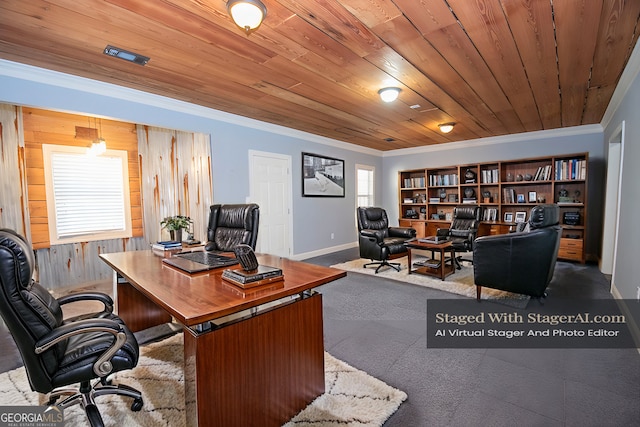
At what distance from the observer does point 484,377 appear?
1.88 metres

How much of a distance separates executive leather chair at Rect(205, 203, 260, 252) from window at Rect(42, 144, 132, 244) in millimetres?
2170

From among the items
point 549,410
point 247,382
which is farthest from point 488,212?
point 247,382

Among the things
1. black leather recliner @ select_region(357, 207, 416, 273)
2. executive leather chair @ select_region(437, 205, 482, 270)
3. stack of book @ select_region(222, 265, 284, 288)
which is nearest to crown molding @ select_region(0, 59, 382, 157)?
black leather recliner @ select_region(357, 207, 416, 273)

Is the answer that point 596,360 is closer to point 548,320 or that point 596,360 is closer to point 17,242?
point 548,320

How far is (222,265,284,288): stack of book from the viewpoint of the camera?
1390 millimetres

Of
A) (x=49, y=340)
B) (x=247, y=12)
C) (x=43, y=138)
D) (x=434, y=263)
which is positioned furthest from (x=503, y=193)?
(x=43, y=138)

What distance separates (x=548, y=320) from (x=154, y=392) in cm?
311

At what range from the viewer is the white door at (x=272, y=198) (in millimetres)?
4656

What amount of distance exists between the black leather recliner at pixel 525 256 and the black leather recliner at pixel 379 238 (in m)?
1.45

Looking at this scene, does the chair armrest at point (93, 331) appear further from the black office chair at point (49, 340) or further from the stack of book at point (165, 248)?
the stack of book at point (165, 248)

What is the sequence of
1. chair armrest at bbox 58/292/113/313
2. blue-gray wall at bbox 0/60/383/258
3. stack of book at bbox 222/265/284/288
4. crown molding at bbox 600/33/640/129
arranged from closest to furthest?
stack of book at bbox 222/265/284/288 < chair armrest at bbox 58/292/113/313 < crown molding at bbox 600/33/640/129 < blue-gray wall at bbox 0/60/383/258

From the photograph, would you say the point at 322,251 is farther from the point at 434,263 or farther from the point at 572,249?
the point at 572,249

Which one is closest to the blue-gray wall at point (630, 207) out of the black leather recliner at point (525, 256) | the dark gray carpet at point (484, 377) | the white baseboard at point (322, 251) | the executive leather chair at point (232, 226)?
the black leather recliner at point (525, 256)

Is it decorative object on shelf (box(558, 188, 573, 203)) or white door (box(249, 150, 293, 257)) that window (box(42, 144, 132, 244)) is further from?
decorative object on shelf (box(558, 188, 573, 203))
